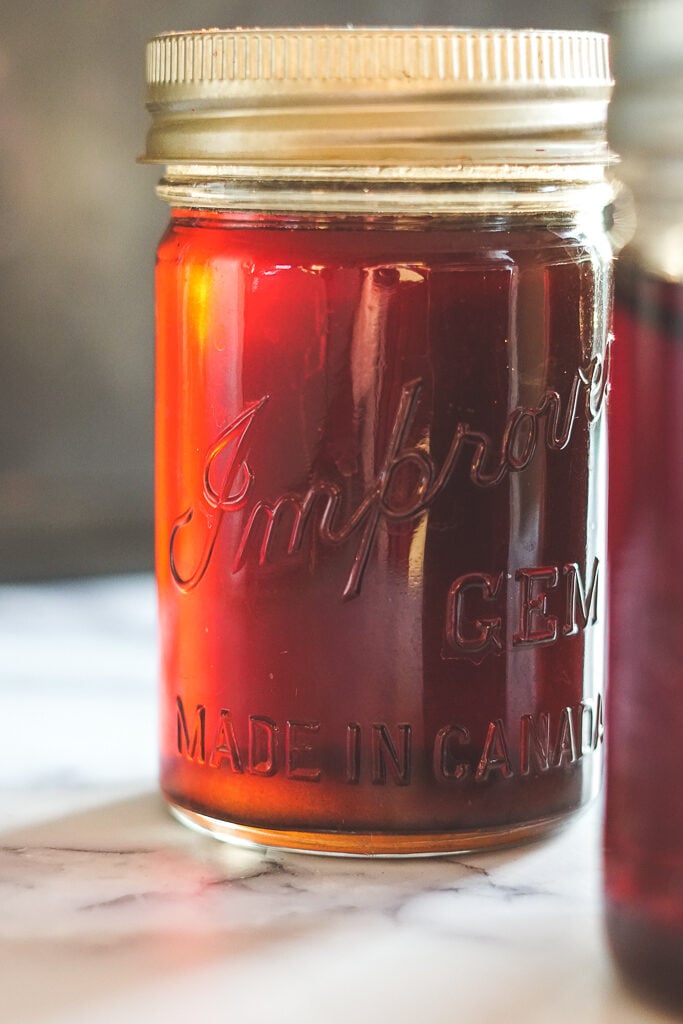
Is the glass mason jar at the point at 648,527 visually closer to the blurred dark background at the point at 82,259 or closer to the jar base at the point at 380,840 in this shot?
the jar base at the point at 380,840

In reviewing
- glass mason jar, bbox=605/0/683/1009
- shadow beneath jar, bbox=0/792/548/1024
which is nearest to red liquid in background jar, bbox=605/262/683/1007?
glass mason jar, bbox=605/0/683/1009

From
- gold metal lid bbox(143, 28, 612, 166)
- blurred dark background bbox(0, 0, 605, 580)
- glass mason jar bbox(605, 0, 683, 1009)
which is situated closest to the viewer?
glass mason jar bbox(605, 0, 683, 1009)

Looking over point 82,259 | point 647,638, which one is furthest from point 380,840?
point 82,259

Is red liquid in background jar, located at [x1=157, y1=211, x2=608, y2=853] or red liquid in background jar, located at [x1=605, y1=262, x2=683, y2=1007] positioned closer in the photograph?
red liquid in background jar, located at [x1=605, y1=262, x2=683, y2=1007]

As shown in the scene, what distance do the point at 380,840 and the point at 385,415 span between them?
16 centimetres

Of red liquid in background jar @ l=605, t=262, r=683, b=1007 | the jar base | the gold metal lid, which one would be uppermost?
the gold metal lid

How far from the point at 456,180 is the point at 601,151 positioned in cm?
7

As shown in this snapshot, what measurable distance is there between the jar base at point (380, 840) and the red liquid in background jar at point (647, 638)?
0.41ft

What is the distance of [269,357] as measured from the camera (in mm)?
601

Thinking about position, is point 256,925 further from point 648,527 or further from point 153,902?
point 648,527

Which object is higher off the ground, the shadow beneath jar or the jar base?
the jar base

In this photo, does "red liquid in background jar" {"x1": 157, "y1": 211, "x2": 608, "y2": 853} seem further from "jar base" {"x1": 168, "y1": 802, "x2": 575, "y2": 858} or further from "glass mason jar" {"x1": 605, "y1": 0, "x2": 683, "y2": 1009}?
"glass mason jar" {"x1": 605, "y1": 0, "x2": 683, "y2": 1009}

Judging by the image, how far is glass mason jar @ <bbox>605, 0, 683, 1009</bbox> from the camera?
0.44 m

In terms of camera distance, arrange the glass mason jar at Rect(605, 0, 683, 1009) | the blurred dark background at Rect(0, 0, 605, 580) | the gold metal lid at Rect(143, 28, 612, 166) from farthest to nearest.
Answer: the blurred dark background at Rect(0, 0, 605, 580) → the gold metal lid at Rect(143, 28, 612, 166) → the glass mason jar at Rect(605, 0, 683, 1009)
